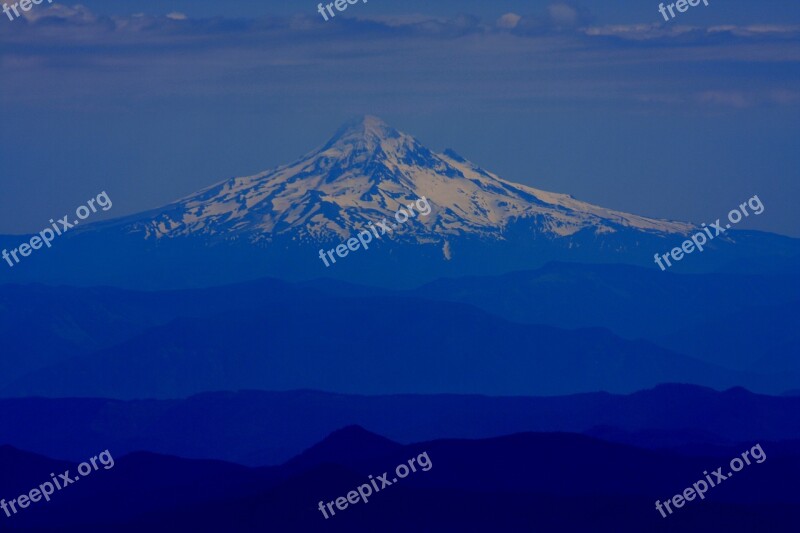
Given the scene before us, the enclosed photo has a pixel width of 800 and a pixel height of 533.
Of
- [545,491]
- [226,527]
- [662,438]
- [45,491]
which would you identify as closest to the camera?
[226,527]

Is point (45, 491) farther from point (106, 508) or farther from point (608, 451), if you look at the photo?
Answer: point (608, 451)

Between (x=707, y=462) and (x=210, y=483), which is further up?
(x=210, y=483)

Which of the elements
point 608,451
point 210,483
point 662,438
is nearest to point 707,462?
point 608,451

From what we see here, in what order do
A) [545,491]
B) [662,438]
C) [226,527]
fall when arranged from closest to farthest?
[226,527], [545,491], [662,438]

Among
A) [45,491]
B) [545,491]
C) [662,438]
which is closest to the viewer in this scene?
[545,491]

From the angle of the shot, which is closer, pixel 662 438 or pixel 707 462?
pixel 707 462

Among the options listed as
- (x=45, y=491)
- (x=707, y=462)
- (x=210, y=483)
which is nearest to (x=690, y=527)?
(x=707, y=462)

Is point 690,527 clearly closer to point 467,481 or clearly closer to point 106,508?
point 467,481

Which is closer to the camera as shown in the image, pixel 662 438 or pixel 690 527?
pixel 690 527

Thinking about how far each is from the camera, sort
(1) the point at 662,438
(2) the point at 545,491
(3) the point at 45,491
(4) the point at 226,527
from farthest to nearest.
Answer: (1) the point at 662,438 → (3) the point at 45,491 → (2) the point at 545,491 → (4) the point at 226,527
